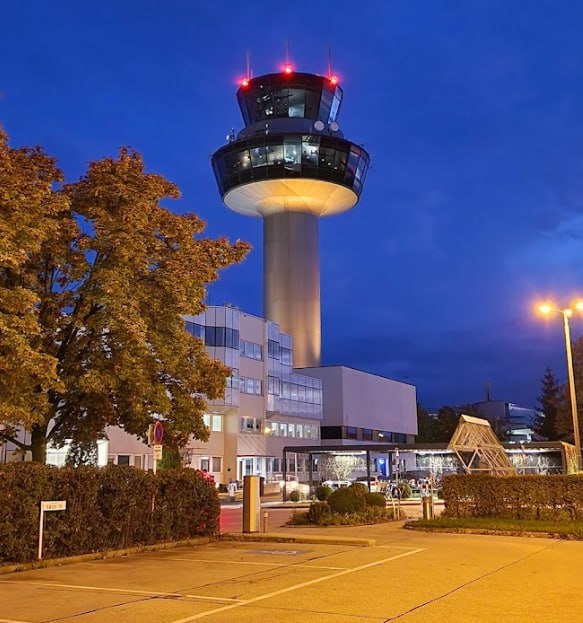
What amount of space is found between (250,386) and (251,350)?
3.16m

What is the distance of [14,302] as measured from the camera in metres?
15.5

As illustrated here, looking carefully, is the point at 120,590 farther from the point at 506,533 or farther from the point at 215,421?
the point at 215,421

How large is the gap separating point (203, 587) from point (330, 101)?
76.8 metres

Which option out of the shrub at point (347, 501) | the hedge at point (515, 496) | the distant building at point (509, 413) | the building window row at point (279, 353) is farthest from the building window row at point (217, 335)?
the distant building at point (509, 413)

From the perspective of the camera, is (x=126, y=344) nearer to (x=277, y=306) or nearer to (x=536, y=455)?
(x=536, y=455)

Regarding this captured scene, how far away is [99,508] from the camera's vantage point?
16.5 metres

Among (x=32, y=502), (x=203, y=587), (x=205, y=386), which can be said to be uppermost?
(x=205, y=386)

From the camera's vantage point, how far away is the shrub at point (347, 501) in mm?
25797

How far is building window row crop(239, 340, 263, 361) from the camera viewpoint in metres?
66.5

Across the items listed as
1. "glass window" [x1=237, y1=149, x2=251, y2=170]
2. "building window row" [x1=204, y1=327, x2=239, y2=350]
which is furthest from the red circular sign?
"glass window" [x1=237, y1=149, x2=251, y2=170]

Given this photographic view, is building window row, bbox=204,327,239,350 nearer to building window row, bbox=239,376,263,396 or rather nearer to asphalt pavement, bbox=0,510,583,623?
building window row, bbox=239,376,263,396

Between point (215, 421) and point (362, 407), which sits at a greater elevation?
point (362, 407)

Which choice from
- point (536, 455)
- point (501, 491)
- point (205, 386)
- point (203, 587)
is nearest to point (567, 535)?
point (501, 491)

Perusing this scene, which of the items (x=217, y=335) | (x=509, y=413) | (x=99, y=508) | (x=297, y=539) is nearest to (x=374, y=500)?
(x=297, y=539)
